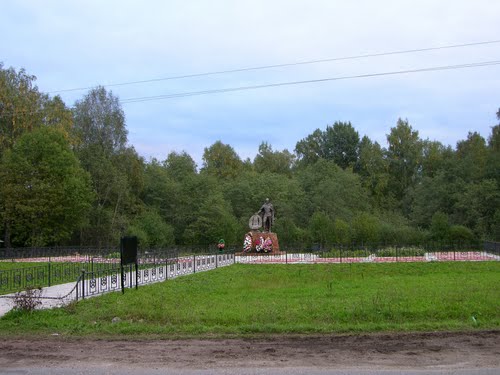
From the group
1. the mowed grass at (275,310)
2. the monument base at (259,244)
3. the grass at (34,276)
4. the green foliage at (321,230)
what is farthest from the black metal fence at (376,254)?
the mowed grass at (275,310)

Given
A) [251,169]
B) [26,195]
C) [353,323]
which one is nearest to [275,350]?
[353,323]

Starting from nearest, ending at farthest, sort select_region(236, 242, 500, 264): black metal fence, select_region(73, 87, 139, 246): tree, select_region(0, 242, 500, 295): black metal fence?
select_region(0, 242, 500, 295): black metal fence, select_region(236, 242, 500, 264): black metal fence, select_region(73, 87, 139, 246): tree

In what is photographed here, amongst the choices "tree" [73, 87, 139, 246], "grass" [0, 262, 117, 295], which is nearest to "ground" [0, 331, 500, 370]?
"grass" [0, 262, 117, 295]

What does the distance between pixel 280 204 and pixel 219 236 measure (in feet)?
42.4

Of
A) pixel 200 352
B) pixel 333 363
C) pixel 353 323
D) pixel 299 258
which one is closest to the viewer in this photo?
pixel 333 363

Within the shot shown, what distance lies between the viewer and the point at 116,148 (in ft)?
193

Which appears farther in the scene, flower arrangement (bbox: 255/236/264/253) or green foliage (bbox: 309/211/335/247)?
green foliage (bbox: 309/211/335/247)

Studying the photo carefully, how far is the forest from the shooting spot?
47375 mm

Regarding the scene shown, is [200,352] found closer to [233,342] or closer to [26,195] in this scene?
[233,342]

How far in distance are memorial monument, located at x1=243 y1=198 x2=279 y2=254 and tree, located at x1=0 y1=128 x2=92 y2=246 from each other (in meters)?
16.8

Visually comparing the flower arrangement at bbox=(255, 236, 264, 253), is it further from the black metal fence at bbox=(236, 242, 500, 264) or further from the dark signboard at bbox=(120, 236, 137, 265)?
the dark signboard at bbox=(120, 236, 137, 265)

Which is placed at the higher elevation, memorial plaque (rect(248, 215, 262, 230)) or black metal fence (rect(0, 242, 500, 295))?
memorial plaque (rect(248, 215, 262, 230))

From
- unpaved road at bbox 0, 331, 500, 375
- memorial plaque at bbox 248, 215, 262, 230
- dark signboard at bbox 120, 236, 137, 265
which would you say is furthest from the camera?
memorial plaque at bbox 248, 215, 262, 230

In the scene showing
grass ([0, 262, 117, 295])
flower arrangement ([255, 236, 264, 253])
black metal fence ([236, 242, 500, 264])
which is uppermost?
flower arrangement ([255, 236, 264, 253])
